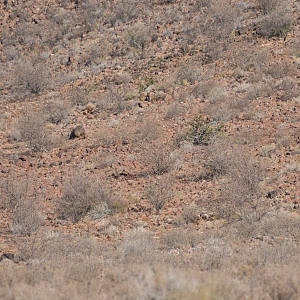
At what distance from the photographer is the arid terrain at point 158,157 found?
3.87 metres

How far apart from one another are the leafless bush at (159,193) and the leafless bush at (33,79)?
37.9ft

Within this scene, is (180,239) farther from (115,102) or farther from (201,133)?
(115,102)

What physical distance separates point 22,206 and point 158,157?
3504 millimetres

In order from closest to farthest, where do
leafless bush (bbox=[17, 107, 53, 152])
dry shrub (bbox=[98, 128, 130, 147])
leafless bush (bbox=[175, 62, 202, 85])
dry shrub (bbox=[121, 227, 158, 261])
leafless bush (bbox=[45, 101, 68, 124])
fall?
dry shrub (bbox=[121, 227, 158, 261]) < dry shrub (bbox=[98, 128, 130, 147]) < leafless bush (bbox=[17, 107, 53, 152]) < leafless bush (bbox=[45, 101, 68, 124]) < leafless bush (bbox=[175, 62, 202, 85])

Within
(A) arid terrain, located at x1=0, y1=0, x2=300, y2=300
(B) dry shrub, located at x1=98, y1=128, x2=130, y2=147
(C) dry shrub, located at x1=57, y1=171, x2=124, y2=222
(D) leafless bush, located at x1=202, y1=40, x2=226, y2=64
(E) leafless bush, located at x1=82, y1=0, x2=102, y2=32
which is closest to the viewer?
(A) arid terrain, located at x1=0, y1=0, x2=300, y2=300

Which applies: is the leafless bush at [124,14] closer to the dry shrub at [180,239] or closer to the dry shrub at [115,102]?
the dry shrub at [115,102]

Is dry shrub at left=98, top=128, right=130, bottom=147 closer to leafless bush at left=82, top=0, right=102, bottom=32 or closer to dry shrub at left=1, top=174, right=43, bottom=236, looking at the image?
dry shrub at left=1, top=174, right=43, bottom=236

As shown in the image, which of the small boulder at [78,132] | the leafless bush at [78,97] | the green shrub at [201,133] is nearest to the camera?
the green shrub at [201,133]

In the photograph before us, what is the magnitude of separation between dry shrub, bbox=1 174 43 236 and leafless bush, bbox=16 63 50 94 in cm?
1008

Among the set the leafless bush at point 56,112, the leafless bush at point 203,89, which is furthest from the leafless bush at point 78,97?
the leafless bush at point 203,89

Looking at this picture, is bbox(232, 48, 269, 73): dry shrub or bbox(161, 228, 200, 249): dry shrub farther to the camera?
bbox(232, 48, 269, 73): dry shrub

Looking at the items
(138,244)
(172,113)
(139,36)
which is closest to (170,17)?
(139,36)

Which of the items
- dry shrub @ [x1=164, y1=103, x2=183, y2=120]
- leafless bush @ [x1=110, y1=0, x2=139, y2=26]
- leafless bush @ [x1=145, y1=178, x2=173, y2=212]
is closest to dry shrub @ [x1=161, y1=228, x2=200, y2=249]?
leafless bush @ [x1=145, y1=178, x2=173, y2=212]

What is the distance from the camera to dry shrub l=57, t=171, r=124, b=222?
22.6 feet
